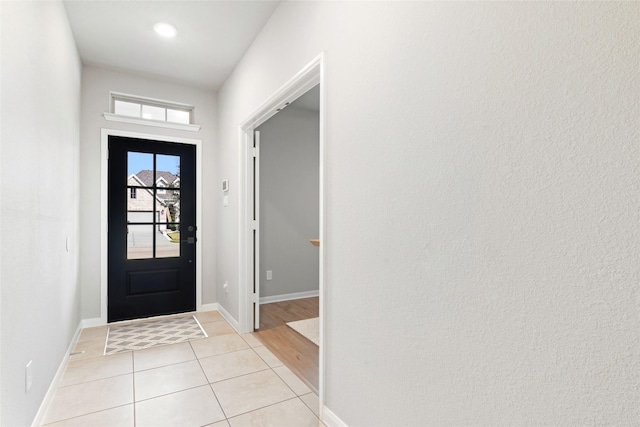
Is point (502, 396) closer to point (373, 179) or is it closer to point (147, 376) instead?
point (373, 179)

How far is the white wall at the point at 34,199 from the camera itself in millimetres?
1352

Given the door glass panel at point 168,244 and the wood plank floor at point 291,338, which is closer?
the wood plank floor at point 291,338

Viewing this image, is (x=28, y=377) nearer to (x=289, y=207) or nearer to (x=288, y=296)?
(x=288, y=296)

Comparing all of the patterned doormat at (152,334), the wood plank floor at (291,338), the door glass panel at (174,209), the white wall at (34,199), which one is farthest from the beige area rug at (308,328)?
the white wall at (34,199)

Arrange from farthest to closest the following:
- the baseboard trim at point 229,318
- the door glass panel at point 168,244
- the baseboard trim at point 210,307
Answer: the baseboard trim at point 210,307, the door glass panel at point 168,244, the baseboard trim at point 229,318

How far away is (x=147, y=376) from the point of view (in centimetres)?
235

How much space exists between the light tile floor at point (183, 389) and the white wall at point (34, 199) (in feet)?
0.72

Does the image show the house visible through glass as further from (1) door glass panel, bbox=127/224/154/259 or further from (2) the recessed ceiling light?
(2) the recessed ceiling light

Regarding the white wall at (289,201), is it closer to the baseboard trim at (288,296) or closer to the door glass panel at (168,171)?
the baseboard trim at (288,296)

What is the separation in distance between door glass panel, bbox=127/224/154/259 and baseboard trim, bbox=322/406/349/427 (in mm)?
2752

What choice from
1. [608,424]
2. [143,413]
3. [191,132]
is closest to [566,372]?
[608,424]

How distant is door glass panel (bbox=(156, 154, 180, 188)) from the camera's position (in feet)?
12.2

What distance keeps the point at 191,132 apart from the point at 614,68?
391cm

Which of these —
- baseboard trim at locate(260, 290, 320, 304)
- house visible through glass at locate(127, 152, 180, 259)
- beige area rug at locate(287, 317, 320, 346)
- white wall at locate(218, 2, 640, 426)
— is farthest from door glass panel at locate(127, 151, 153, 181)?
white wall at locate(218, 2, 640, 426)
